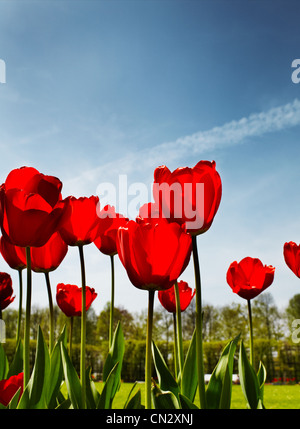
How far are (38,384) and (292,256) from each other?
50.2 inches

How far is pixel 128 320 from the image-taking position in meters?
27.2

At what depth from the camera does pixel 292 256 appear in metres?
1.94

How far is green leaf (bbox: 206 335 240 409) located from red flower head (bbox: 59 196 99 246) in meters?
0.66

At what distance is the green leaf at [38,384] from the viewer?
48.9 inches

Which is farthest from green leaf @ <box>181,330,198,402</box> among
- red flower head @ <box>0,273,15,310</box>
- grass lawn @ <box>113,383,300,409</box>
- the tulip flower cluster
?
grass lawn @ <box>113,383,300,409</box>

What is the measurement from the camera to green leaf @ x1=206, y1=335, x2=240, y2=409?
49.3 inches

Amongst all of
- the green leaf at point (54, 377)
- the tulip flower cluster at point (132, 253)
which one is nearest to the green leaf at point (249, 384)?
the tulip flower cluster at point (132, 253)

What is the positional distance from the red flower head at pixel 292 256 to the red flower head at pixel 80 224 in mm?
955

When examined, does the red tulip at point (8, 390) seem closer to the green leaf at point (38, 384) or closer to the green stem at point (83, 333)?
the green leaf at point (38, 384)

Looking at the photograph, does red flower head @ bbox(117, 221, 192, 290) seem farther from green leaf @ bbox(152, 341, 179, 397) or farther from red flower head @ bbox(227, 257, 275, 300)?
red flower head @ bbox(227, 257, 275, 300)

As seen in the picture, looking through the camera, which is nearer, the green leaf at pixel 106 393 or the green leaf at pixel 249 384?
the green leaf at pixel 106 393

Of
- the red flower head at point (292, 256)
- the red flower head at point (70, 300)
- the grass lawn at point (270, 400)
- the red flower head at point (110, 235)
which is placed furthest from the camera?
the grass lawn at point (270, 400)
